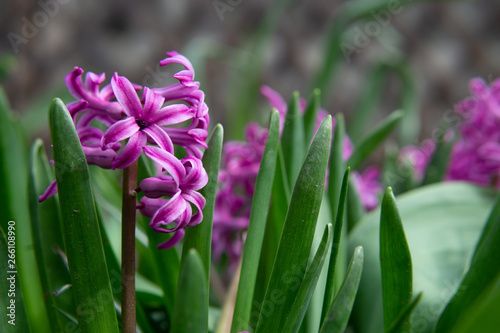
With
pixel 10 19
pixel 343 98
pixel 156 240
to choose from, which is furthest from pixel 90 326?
pixel 343 98

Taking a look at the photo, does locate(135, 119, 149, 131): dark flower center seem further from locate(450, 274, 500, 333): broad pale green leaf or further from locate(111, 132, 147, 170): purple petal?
locate(450, 274, 500, 333): broad pale green leaf

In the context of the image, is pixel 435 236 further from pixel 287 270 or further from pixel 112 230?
pixel 112 230

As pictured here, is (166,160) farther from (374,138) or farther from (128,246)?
(374,138)

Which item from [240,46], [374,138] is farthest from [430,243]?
[240,46]

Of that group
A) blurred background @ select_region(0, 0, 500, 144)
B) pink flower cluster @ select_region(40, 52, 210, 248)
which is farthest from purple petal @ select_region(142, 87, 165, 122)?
blurred background @ select_region(0, 0, 500, 144)

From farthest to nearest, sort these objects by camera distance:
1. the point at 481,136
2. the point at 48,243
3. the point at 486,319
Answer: the point at 481,136, the point at 48,243, the point at 486,319

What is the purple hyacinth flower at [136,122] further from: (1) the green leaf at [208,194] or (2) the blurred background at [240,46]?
(2) the blurred background at [240,46]
